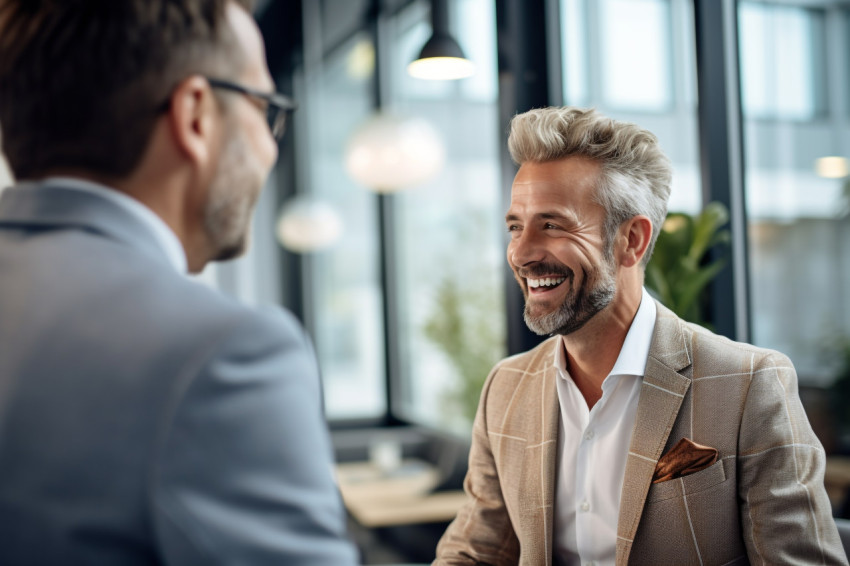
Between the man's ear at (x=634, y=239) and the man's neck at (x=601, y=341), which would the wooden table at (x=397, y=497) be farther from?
the man's ear at (x=634, y=239)

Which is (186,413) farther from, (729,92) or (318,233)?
(318,233)

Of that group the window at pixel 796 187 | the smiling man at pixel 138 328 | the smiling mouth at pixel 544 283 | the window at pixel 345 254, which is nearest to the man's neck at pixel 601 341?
the smiling mouth at pixel 544 283

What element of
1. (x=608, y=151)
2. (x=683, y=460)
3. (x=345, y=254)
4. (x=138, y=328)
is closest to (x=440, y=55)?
(x=608, y=151)

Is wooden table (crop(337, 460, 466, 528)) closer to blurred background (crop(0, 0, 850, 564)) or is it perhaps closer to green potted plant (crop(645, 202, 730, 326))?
blurred background (crop(0, 0, 850, 564))

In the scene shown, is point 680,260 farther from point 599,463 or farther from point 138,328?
point 138,328

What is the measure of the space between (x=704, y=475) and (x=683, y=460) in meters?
0.05

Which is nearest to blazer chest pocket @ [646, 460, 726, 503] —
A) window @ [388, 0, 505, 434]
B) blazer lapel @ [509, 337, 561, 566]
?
blazer lapel @ [509, 337, 561, 566]

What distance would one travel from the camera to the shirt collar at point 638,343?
171 cm

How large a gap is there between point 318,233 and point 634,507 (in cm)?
528

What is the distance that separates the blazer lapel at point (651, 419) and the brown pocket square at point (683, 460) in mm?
20

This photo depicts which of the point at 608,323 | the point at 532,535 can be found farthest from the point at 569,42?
the point at 532,535

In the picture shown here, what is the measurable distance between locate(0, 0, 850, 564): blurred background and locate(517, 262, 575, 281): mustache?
1.04m

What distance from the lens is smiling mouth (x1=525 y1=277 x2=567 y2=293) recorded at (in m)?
1.76

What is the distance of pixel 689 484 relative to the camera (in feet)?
5.07
